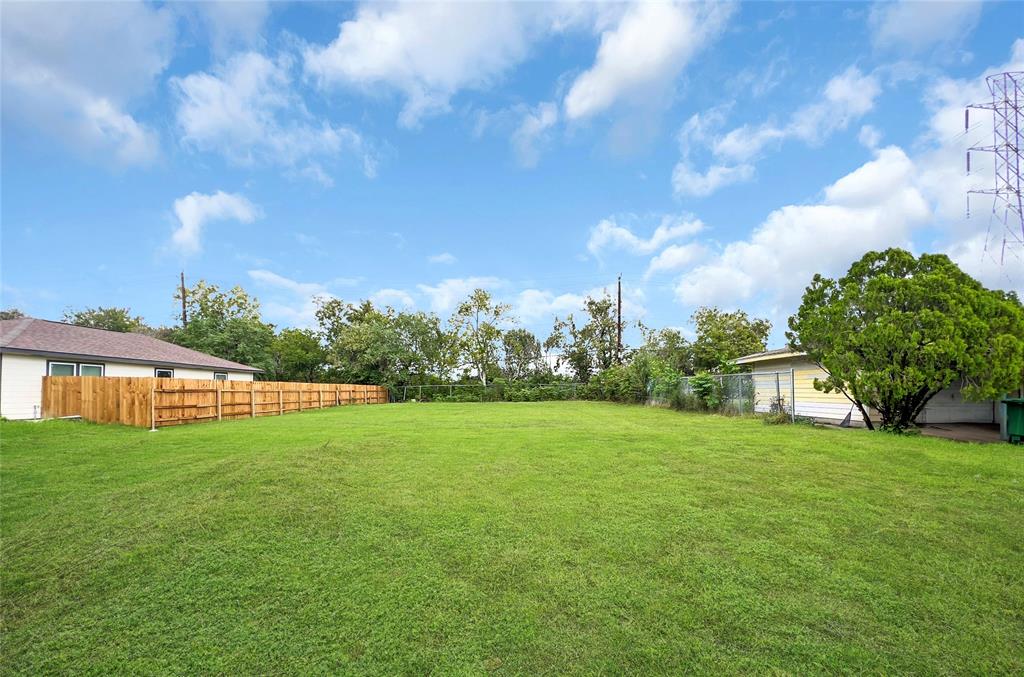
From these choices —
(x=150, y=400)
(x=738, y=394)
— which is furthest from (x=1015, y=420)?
(x=150, y=400)

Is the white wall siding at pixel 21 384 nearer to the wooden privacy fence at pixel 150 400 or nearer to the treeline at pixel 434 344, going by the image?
the wooden privacy fence at pixel 150 400

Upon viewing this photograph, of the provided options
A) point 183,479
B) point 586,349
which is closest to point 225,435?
point 183,479

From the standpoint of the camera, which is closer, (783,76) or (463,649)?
(463,649)

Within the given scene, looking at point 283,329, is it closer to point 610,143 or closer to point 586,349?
point 586,349

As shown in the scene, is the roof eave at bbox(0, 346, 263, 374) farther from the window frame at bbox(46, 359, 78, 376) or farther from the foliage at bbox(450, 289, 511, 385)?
the foliage at bbox(450, 289, 511, 385)

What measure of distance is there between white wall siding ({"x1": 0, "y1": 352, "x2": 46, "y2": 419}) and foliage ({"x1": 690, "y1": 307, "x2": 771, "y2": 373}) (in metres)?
27.3

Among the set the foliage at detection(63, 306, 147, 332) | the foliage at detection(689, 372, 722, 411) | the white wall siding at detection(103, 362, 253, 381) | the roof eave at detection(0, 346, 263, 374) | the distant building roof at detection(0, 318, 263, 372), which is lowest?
the foliage at detection(689, 372, 722, 411)

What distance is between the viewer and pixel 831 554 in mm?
3295

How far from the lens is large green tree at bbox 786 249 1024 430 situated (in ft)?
27.8

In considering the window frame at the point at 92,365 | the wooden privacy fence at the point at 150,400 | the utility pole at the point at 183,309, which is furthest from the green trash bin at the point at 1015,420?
the utility pole at the point at 183,309

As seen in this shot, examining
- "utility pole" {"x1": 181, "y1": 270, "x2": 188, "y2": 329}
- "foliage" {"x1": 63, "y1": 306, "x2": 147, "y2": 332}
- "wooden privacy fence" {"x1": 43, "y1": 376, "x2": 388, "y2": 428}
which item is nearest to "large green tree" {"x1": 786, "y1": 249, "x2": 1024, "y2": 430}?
"wooden privacy fence" {"x1": 43, "y1": 376, "x2": 388, "y2": 428}

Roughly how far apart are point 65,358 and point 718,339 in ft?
103

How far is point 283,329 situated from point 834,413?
124ft

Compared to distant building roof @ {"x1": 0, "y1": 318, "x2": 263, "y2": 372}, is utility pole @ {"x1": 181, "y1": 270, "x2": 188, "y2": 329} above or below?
above
